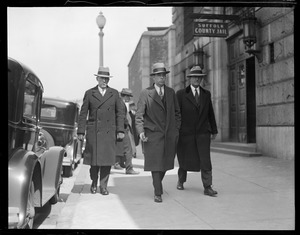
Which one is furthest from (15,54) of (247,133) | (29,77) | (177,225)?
(247,133)

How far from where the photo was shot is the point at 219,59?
31.7 ft

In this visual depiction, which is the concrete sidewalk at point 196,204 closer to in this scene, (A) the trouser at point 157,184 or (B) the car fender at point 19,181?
(A) the trouser at point 157,184

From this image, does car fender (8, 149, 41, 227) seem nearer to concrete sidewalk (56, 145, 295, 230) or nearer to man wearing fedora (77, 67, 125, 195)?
concrete sidewalk (56, 145, 295, 230)

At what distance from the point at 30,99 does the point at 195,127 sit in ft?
7.89

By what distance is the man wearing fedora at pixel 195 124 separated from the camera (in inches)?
224

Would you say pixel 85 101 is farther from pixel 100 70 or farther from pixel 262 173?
pixel 262 173

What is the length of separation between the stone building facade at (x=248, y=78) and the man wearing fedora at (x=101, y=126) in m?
0.45

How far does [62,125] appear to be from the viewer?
28.1 ft

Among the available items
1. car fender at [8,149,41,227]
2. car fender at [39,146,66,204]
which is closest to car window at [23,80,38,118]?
car fender at [39,146,66,204]

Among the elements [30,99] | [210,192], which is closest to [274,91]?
[210,192]

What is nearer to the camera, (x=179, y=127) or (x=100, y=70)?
(x=100, y=70)

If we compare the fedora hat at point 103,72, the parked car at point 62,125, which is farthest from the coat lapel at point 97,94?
the parked car at point 62,125

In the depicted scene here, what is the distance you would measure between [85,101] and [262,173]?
313 cm

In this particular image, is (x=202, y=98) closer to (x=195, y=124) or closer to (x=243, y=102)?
(x=195, y=124)
